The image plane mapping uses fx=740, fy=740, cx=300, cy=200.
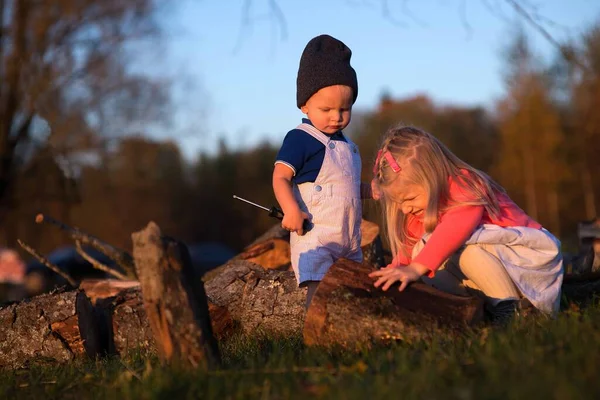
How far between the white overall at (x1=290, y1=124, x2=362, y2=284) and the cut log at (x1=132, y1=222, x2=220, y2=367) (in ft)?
4.14

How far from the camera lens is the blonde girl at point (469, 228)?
3.80m

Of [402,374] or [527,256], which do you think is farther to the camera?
[527,256]

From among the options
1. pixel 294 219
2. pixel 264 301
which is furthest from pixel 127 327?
pixel 294 219

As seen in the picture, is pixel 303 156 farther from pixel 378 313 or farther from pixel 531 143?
pixel 531 143

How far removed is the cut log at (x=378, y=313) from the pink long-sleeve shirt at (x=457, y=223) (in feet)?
0.77

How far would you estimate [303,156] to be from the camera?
4270 mm

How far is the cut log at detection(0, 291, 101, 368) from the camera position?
14.9ft

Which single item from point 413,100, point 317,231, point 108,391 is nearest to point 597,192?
point 413,100

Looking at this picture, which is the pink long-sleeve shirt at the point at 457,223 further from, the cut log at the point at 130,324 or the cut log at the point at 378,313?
the cut log at the point at 130,324

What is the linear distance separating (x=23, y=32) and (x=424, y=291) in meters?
14.2

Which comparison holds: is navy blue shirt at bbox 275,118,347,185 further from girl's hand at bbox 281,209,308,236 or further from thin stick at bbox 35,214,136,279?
thin stick at bbox 35,214,136,279

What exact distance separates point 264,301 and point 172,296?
1802 mm

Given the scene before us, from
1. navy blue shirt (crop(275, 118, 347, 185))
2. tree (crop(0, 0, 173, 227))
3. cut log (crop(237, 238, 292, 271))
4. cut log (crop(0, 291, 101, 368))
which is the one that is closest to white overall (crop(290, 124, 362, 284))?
navy blue shirt (crop(275, 118, 347, 185))

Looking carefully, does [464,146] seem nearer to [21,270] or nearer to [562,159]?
[562,159]
